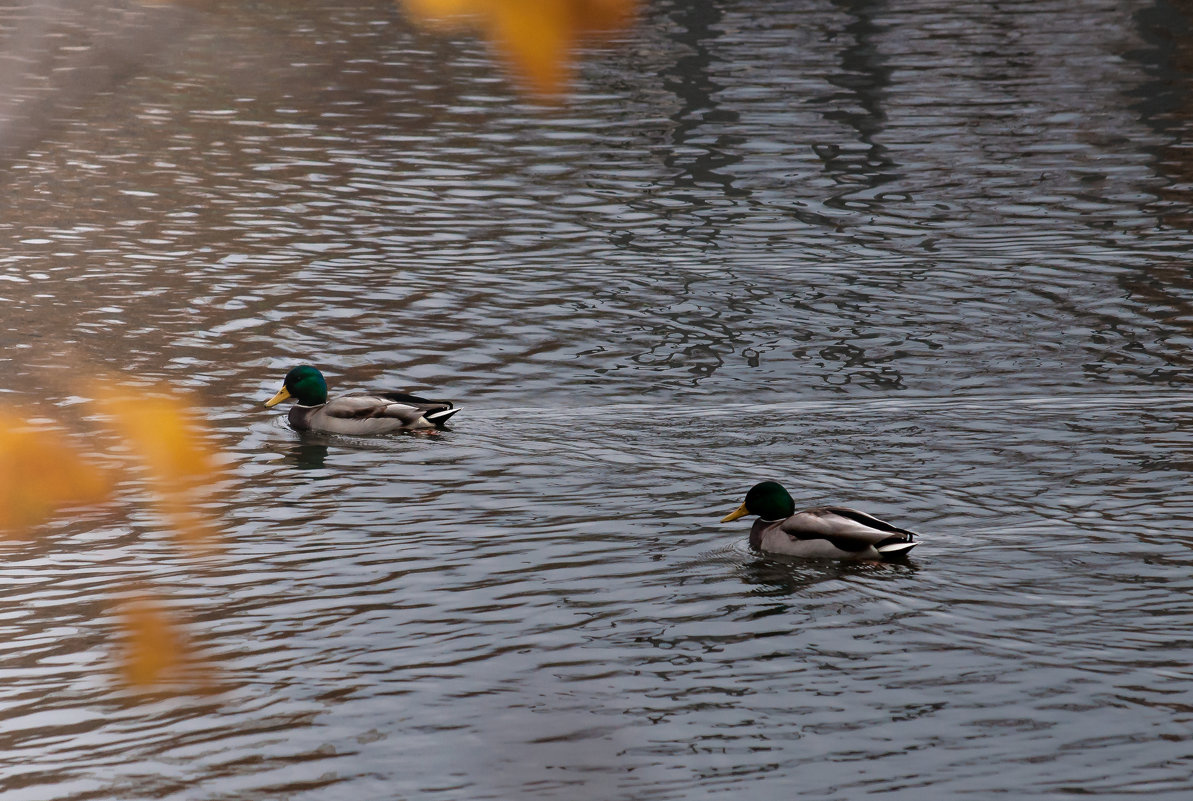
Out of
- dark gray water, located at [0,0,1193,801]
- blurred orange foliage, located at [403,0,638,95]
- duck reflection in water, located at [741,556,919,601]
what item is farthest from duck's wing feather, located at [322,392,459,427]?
blurred orange foliage, located at [403,0,638,95]

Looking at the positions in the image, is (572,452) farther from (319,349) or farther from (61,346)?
(61,346)

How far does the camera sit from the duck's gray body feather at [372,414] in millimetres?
15477

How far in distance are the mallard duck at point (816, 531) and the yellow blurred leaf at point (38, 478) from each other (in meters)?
5.23

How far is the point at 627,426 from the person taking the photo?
1544 centimetres

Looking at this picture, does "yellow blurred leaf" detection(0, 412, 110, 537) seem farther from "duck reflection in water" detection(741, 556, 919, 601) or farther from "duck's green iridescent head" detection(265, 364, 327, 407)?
"duck reflection in water" detection(741, 556, 919, 601)

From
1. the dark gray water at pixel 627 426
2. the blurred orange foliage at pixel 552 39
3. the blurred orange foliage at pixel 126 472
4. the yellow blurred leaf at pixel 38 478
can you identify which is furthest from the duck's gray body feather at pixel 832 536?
the blurred orange foliage at pixel 552 39

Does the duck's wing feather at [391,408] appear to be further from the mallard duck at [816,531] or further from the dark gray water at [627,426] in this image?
the mallard duck at [816,531]

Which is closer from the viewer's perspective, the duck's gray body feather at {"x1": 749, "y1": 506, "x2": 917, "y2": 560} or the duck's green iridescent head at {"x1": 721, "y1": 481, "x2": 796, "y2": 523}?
the duck's gray body feather at {"x1": 749, "y1": 506, "x2": 917, "y2": 560}

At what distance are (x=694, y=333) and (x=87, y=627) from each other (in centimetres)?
914

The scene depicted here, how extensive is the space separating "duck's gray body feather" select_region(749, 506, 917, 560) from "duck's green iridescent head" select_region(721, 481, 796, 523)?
0.28ft

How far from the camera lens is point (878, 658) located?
10.5 metres

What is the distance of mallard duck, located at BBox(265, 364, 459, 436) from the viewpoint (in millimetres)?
15492

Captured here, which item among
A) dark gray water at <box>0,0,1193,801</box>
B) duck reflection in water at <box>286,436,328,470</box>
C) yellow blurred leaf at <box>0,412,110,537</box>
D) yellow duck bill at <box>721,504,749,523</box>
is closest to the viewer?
dark gray water at <box>0,0,1193,801</box>

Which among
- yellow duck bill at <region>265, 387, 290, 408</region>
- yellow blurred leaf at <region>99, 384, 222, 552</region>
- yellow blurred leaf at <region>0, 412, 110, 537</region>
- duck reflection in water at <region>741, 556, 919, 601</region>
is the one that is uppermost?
yellow blurred leaf at <region>0, 412, 110, 537</region>
